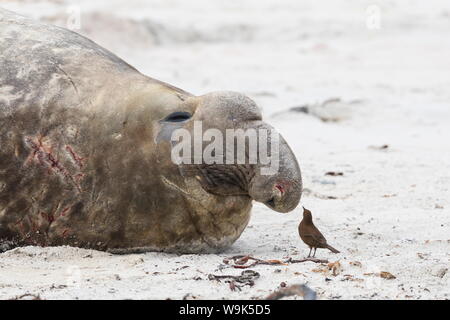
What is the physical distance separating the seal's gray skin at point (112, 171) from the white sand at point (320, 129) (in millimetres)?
110

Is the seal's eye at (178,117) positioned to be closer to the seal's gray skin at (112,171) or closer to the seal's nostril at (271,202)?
the seal's gray skin at (112,171)

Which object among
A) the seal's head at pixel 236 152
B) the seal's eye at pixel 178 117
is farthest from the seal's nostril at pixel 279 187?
the seal's eye at pixel 178 117

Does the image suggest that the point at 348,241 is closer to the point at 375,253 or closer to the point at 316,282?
the point at 375,253

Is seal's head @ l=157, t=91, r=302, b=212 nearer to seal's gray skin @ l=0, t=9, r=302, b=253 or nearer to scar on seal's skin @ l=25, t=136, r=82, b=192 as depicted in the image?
seal's gray skin @ l=0, t=9, r=302, b=253

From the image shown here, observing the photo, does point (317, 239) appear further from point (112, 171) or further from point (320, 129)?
point (320, 129)

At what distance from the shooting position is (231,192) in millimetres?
4113

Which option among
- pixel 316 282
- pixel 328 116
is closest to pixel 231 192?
pixel 316 282

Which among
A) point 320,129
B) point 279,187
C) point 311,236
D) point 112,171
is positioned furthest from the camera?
point 320,129

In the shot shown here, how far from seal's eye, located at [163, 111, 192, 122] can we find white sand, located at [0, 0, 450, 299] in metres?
0.60

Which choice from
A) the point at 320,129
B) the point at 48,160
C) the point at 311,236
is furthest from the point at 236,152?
the point at 320,129

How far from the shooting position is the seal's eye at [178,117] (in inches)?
161

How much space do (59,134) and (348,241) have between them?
Answer: 1481mm

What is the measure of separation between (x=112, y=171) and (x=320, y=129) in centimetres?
411

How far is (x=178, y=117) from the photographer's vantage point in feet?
13.4
